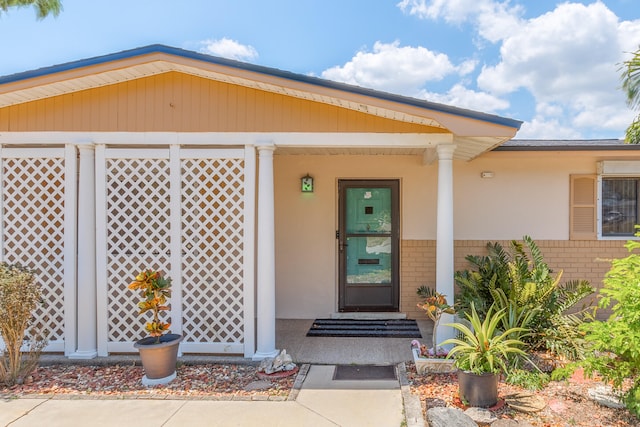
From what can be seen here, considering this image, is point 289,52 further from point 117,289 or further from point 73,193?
point 117,289

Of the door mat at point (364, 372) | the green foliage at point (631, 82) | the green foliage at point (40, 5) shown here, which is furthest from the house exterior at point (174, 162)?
the green foliage at point (631, 82)

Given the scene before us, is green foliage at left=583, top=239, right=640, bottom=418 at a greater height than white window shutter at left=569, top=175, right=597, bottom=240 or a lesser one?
lesser

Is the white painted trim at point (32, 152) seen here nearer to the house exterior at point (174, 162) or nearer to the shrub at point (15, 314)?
the house exterior at point (174, 162)

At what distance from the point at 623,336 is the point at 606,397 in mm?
982

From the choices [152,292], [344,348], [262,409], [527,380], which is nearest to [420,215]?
[344,348]

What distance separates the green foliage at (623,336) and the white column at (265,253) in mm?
3167

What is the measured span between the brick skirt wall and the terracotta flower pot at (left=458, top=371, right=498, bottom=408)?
116 inches

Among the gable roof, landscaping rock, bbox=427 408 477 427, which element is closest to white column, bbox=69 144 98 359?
the gable roof

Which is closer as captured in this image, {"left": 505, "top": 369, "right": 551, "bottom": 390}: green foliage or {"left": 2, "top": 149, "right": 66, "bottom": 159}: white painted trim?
{"left": 505, "top": 369, "right": 551, "bottom": 390}: green foliage

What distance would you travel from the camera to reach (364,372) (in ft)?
14.3

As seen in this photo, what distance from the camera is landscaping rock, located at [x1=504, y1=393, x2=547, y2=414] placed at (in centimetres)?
338

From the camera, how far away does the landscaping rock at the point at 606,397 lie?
133 inches

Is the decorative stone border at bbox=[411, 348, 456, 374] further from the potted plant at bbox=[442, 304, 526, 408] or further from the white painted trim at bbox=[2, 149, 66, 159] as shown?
the white painted trim at bbox=[2, 149, 66, 159]

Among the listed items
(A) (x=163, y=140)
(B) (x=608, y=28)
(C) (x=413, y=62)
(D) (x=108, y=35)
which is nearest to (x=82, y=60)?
(A) (x=163, y=140)
